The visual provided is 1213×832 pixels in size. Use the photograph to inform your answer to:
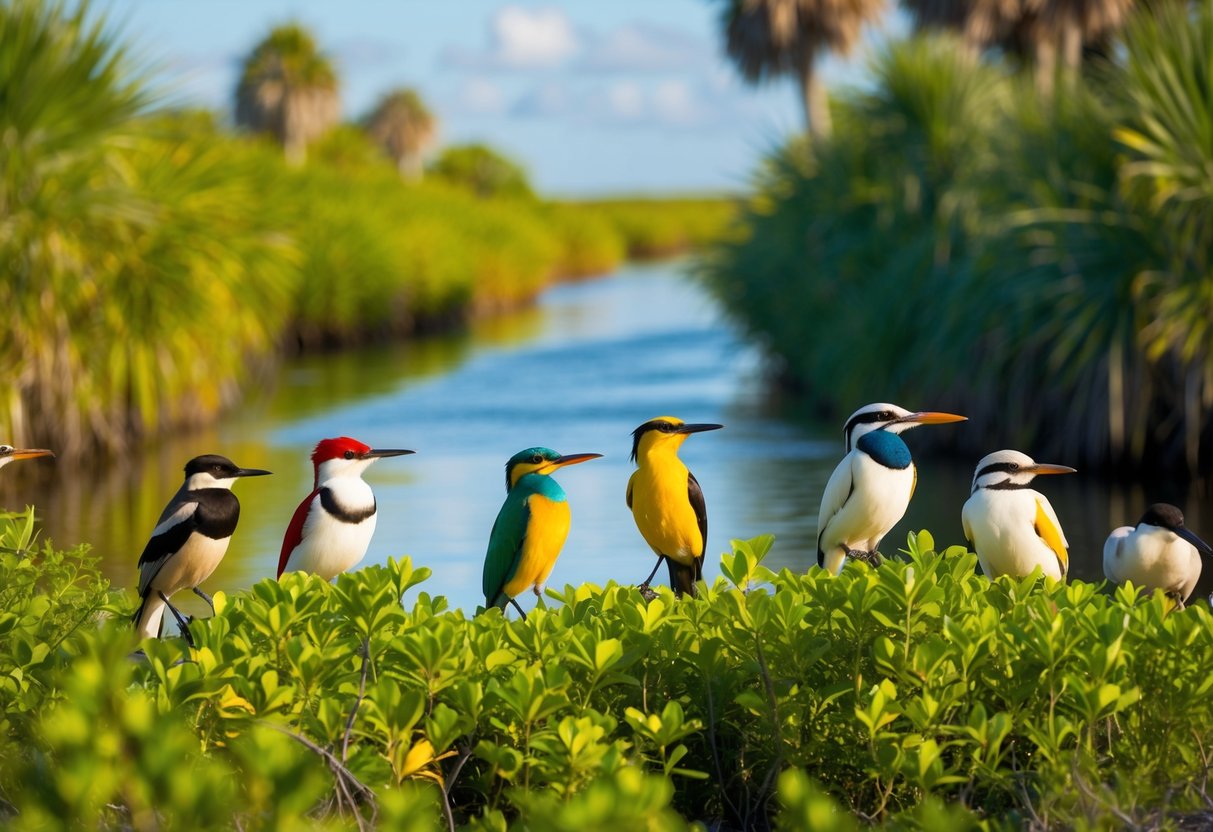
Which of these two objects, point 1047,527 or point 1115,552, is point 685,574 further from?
point 1115,552

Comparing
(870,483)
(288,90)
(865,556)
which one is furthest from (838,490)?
(288,90)

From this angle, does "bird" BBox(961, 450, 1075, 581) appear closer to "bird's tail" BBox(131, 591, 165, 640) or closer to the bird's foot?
the bird's foot

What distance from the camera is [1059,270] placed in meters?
14.4

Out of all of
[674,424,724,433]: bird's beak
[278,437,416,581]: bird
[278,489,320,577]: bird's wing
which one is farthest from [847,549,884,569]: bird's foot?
[278,489,320,577]: bird's wing

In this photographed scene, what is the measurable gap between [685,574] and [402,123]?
7547 cm

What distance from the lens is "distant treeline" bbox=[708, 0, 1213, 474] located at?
13438 mm

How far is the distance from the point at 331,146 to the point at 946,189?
45.6 meters

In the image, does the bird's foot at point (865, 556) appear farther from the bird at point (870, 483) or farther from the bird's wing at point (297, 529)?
the bird's wing at point (297, 529)

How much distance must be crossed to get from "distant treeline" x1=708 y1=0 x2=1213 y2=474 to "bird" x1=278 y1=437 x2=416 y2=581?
9.10m

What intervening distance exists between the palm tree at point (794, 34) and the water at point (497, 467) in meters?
6.66

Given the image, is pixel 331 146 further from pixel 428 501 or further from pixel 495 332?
pixel 428 501

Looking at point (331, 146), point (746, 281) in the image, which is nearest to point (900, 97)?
point (746, 281)

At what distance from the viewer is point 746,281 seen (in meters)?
23.6

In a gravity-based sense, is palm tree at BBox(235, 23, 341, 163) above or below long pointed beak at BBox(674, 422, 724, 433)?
above
